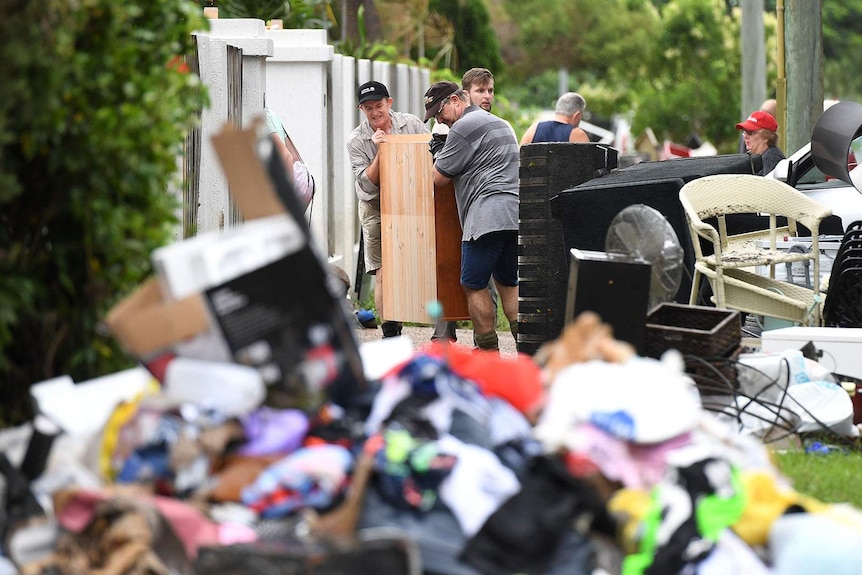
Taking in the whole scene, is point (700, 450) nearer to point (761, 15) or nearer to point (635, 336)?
point (635, 336)

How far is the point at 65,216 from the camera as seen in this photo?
13.0 ft

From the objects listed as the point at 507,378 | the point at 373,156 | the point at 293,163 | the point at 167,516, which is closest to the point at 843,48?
the point at 373,156

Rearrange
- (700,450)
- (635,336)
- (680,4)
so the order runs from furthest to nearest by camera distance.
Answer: (680,4)
(635,336)
(700,450)

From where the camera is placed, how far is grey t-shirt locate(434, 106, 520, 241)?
952 cm

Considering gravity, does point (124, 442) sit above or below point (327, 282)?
below

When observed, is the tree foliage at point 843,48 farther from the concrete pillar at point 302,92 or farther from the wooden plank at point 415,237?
the wooden plank at point 415,237

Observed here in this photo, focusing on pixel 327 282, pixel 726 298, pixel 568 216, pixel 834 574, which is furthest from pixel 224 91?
pixel 834 574

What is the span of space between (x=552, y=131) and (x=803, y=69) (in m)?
3.19

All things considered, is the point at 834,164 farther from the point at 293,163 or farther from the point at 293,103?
the point at 293,103

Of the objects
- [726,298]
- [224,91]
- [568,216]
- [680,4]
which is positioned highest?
[680,4]

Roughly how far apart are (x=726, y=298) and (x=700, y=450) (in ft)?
16.3

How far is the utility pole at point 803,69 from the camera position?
14.3 metres

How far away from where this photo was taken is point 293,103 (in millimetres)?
12836

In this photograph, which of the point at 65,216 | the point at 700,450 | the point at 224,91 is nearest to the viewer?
the point at 700,450
